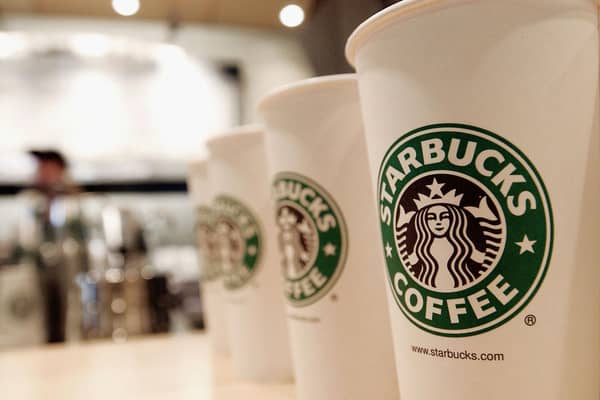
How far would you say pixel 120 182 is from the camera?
2.70m

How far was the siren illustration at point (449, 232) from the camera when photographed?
0.27 meters

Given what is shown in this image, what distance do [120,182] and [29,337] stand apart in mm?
1299

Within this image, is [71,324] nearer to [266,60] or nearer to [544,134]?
[266,60]

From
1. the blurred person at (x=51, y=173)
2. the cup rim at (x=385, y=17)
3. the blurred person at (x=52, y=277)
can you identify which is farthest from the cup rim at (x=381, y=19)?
the blurred person at (x=51, y=173)

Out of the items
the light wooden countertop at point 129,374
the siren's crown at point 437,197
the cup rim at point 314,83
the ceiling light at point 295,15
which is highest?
the ceiling light at point 295,15

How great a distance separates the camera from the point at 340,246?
38cm

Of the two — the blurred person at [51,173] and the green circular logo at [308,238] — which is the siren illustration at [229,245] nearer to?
the green circular logo at [308,238]

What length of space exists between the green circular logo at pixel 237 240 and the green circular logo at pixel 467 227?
0.83 feet

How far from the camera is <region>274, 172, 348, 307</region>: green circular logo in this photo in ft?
1.24

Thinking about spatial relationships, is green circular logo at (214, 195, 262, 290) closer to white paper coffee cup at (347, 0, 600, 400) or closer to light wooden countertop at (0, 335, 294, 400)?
light wooden countertop at (0, 335, 294, 400)

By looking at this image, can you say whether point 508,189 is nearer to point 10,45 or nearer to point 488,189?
point 488,189

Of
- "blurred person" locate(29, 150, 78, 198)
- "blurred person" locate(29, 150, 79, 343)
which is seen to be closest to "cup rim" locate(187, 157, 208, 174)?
"blurred person" locate(29, 150, 79, 343)

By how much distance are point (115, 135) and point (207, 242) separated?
2156mm

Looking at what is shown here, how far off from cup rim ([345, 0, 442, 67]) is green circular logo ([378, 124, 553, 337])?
0.06m
